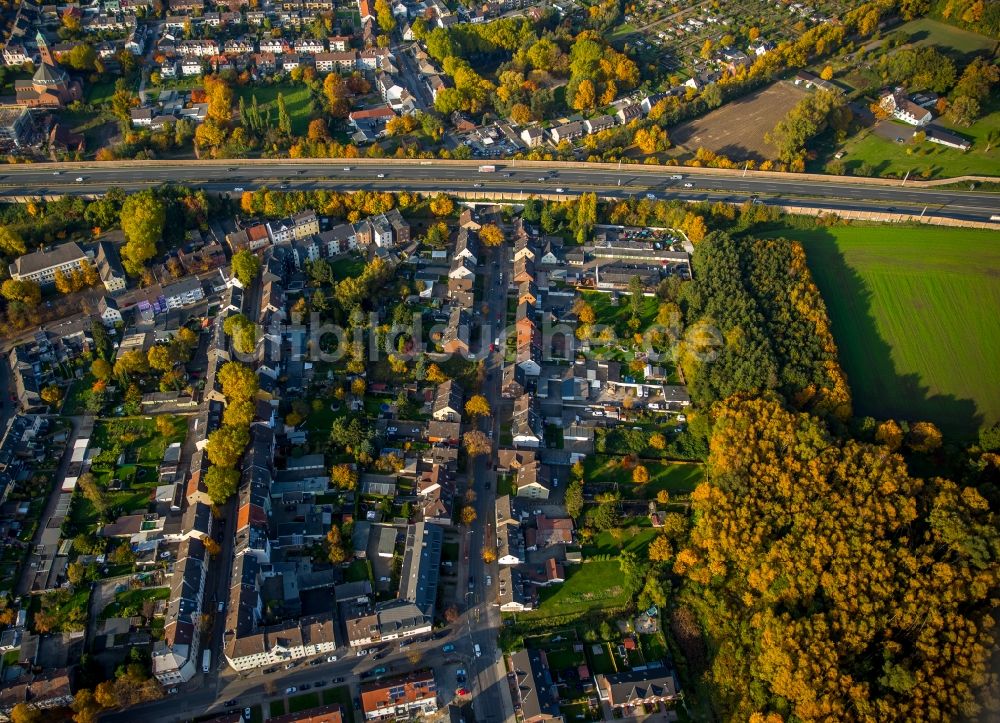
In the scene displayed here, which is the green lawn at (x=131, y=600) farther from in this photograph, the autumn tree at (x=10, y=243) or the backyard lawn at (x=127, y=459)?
the autumn tree at (x=10, y=243)

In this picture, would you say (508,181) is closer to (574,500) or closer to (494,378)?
(494,378)

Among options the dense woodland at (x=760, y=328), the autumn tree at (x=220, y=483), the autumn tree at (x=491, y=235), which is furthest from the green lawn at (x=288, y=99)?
the dense woodland at (x=760, y=328)

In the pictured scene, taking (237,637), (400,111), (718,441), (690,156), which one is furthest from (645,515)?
(400,111)

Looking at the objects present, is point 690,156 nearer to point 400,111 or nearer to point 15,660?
point 400,111

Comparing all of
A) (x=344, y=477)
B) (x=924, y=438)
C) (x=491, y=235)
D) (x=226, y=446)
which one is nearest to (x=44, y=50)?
(x=491, y=235)

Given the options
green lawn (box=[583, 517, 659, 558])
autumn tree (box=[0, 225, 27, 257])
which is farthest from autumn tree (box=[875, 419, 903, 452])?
autumn tree (box=[0, 225, 27, 257])

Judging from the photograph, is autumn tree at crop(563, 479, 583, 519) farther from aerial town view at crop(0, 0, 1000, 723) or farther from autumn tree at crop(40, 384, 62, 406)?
autumn tree at crop(40, 384, 62, 406)

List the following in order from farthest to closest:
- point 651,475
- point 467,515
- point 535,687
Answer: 1. point 651,475
2. point 467,515
3. point 535,687
